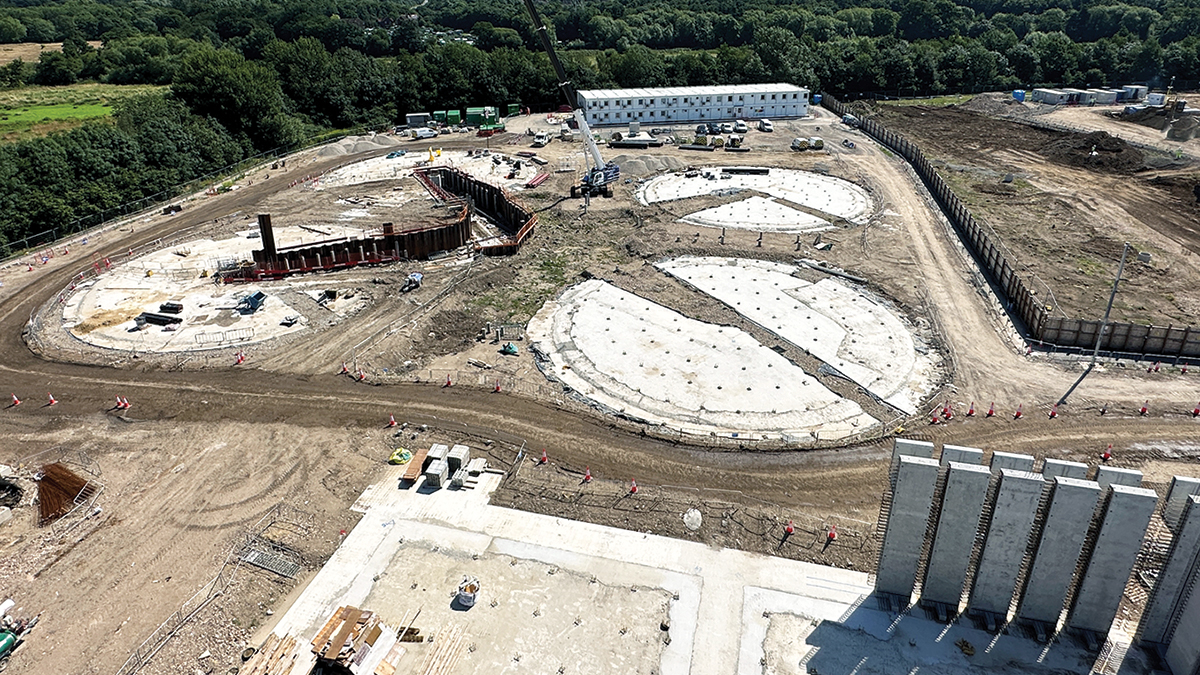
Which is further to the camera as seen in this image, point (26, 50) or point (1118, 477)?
point (26, 50)

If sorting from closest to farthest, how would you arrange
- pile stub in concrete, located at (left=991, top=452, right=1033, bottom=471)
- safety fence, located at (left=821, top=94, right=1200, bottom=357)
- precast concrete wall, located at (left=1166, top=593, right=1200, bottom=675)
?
1. precast concrete wall, located at (left=1166, top=593, right=1200, bottom=675)
2. pile stub in concrete, located at (left=991, top=452, right=1033, bottom=471)
3. safety fence, located at (left=821, top=94, right=1200, bottom=357)

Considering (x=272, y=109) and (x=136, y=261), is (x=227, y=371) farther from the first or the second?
(x=272, y=109)

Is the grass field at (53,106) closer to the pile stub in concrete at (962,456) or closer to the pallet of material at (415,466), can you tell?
the pallet of material at (415,466)

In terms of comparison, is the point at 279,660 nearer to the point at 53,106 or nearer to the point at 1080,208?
the point at 1080,208

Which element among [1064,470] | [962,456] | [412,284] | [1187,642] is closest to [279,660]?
[962,456]

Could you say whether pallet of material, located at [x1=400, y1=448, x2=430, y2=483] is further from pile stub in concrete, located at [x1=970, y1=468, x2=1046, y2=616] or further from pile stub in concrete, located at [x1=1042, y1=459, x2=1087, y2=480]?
pile stub in concrete, located at [x1=1042, y1=459, x2=1087, y2=480]

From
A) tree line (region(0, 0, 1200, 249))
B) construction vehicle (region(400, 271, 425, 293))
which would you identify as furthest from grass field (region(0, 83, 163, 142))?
construction vehicle (region(400, 271, 425, 293))
